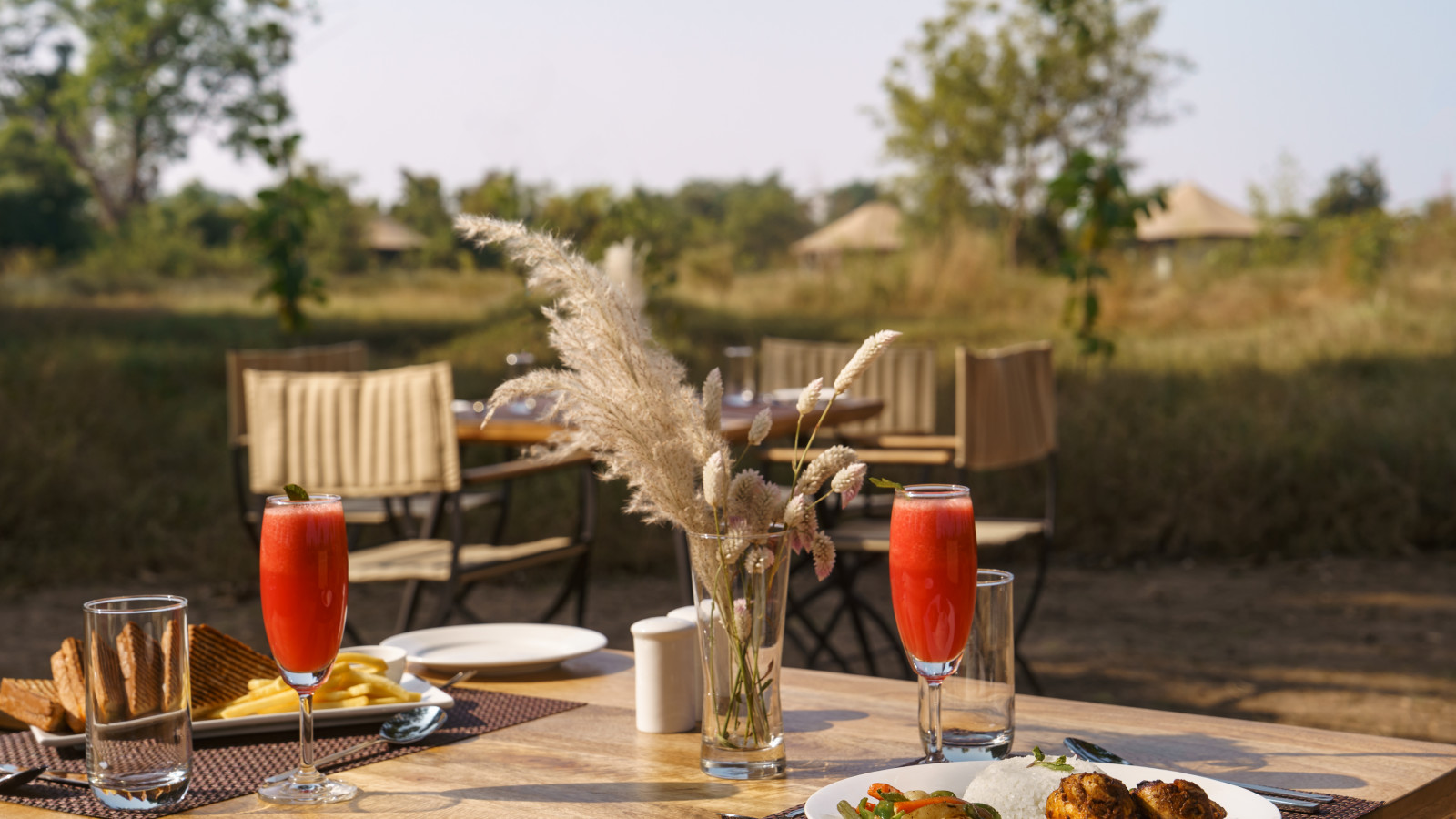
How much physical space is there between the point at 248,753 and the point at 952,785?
64 cm

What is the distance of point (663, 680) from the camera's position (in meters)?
1.21

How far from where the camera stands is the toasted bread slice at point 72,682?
1.17m

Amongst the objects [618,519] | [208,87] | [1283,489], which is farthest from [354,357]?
[208,87]

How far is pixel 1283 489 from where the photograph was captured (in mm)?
5875

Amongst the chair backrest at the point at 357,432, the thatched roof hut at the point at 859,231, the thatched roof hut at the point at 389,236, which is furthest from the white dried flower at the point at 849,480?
the thatched roof hut at the point at 389,236

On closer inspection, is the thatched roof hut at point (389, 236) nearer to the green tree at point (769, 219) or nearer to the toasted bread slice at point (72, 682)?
the green tree at point (769, 219)

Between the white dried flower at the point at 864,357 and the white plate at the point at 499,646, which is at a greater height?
the white dried flower at the point at 864,357

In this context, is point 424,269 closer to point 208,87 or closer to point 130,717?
point 208,87

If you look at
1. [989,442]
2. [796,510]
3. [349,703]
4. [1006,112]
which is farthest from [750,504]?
[1006,112]

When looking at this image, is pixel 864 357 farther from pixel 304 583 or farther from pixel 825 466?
pixel 304 583

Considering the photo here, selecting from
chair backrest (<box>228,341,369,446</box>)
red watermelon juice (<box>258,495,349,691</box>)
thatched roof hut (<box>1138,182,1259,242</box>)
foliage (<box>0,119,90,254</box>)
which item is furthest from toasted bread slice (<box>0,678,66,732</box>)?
thatched roof hut (<box>1138,182,1259,242</box>)

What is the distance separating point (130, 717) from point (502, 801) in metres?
0.28

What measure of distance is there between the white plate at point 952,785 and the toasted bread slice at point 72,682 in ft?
2.26

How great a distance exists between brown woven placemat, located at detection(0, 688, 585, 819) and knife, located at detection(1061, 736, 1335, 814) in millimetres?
522
